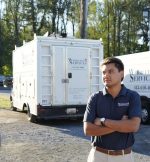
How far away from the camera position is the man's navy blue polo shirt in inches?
174

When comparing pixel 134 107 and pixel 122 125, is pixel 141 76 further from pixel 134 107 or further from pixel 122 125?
pixel 122 125

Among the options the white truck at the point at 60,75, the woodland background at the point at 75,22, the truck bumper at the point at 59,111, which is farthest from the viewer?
the woodland background at the point at 75,22

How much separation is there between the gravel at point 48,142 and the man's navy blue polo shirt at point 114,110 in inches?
186

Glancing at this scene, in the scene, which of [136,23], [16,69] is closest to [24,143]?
[16,69]

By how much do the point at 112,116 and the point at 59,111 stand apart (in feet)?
35.2

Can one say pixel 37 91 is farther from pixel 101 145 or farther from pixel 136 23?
pixel 136 23

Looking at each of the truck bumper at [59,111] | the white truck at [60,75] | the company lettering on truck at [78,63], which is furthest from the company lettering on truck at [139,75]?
the truck bumper at [59,111]

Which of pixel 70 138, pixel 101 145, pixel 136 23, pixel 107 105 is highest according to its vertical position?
pixel 136 23

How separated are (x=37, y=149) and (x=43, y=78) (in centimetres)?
500

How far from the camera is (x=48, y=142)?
1134cm

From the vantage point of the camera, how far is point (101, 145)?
4484 mm

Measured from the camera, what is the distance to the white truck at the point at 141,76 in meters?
15.4

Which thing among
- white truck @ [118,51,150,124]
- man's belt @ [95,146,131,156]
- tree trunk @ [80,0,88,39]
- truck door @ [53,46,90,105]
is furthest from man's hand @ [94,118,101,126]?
tree trunk @ [80,0,88,39]

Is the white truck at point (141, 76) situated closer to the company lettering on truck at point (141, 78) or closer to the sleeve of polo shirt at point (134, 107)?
the company lettering on truck at point (141, 78)
